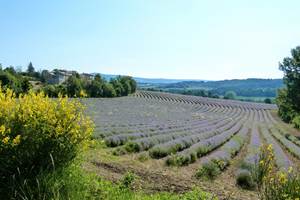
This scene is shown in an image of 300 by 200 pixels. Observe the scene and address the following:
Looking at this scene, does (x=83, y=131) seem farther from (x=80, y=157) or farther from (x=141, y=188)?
(x=141, y=188)

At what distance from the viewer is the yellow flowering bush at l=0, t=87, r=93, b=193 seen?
6.85 meters

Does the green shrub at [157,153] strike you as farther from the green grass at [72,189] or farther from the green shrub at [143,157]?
the green grass at [72,189]

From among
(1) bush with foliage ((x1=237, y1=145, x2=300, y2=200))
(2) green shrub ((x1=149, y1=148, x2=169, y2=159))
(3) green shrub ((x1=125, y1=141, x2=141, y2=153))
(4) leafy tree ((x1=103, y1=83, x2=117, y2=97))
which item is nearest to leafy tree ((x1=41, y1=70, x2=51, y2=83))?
(4) leafy tree ((x1=103, y1=83, x2=117, y2=97))

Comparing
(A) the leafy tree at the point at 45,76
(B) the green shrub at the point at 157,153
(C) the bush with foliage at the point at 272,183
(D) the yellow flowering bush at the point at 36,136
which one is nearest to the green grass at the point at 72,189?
(D) the yellow flowering bush at the point at 36,136

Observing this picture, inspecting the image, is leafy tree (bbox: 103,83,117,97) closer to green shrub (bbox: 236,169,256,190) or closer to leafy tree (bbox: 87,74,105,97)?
leafy tree (bbox: 87,74,105,97)

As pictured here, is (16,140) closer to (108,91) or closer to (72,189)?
(72,189)

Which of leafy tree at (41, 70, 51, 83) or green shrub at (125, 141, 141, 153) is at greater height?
leafy tree at (41, 70, 51, 83)

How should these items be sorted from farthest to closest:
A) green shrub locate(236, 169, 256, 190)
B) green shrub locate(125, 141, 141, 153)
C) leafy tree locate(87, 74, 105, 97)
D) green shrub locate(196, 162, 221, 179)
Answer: leafy tree locate(87, 74, 105, 97), green shrub locate(125, 141, 141, 153), green shrub locate(196, 162, 221, 179), green shrub locate(236, 169, 256, 190)

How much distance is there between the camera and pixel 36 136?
22.9ft

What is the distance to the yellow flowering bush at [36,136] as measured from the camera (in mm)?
6848

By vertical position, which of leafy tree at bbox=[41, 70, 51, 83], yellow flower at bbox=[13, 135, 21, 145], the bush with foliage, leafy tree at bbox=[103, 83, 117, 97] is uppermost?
yellow flower at bbox=[13, 135, 21, 145]

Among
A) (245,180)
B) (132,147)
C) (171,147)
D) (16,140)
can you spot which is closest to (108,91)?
(171,147)

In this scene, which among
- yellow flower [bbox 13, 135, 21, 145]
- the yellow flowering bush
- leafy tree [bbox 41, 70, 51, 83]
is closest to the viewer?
yellow flower [bbox 13, 135, 21, 145]

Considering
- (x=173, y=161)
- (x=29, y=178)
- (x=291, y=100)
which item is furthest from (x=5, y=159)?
(x=291, y=100)
